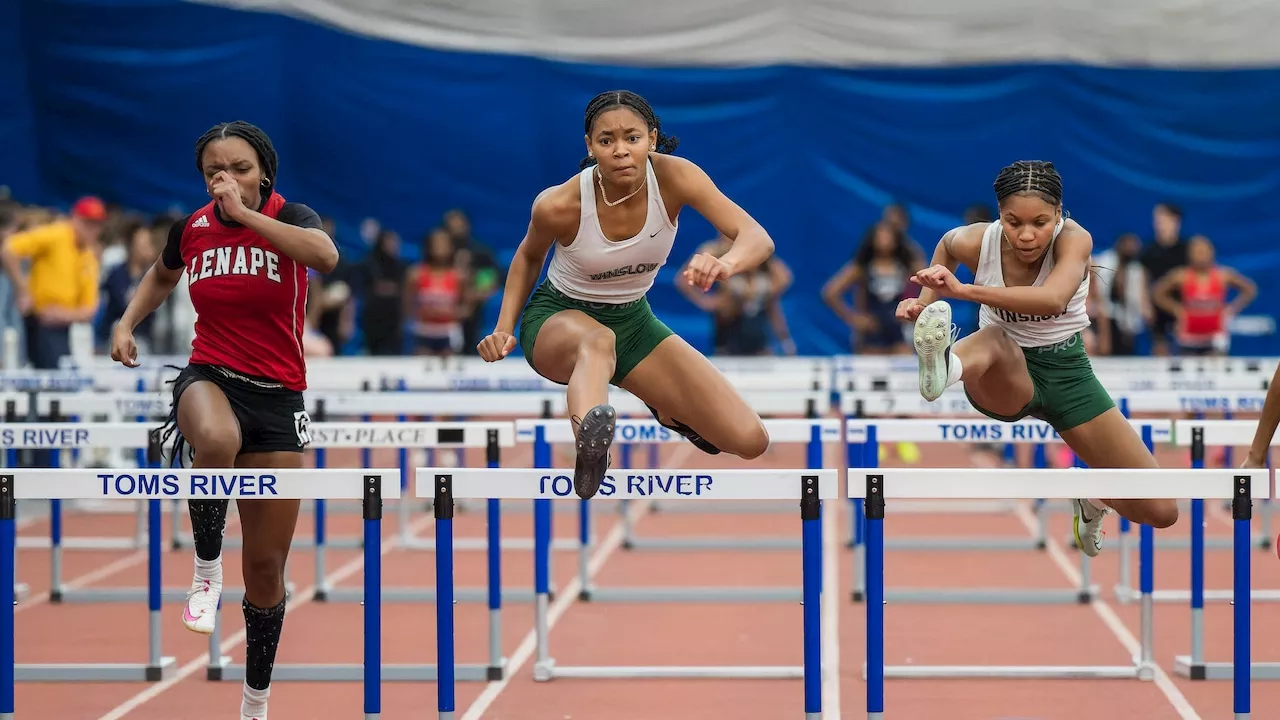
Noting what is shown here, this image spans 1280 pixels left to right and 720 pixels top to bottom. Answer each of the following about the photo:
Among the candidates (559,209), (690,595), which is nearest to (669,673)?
(690,595)

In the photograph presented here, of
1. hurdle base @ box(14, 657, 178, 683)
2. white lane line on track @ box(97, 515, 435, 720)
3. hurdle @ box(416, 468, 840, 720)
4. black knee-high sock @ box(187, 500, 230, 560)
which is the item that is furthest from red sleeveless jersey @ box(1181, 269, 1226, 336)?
black knee-high sock @ box(187, 500, 230, 560)

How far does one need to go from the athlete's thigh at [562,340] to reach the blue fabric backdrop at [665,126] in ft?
45.1

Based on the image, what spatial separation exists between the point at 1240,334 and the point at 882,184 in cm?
468

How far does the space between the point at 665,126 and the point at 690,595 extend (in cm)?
1142

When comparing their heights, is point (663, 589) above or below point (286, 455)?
below

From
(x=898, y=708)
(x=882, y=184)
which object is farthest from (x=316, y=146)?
(x=898, y=708)

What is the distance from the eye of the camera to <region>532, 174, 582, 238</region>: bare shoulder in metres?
5.16

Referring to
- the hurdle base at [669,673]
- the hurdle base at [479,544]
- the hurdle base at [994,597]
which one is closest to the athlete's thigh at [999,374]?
the hurdle base at [669,673]

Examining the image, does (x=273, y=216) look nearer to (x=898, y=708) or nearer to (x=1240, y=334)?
(x=898, y=708)

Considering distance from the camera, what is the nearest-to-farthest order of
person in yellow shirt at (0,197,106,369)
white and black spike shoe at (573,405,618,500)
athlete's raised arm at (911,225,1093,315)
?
white and black spike shoe at (573,405,618,500) < athlete's raised arm at (911,225,1093,315) < person in yellow shirt at (0,197,106,369)

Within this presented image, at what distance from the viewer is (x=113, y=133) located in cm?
1911

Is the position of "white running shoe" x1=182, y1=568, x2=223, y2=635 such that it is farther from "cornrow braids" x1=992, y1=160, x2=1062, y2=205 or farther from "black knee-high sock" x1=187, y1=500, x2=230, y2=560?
"cornrow braids" x1=992, y1=160, x2=1062, y2=205

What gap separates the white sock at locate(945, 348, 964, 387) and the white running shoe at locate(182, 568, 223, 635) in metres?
2.46

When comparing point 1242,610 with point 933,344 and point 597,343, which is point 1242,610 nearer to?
point 933,344
